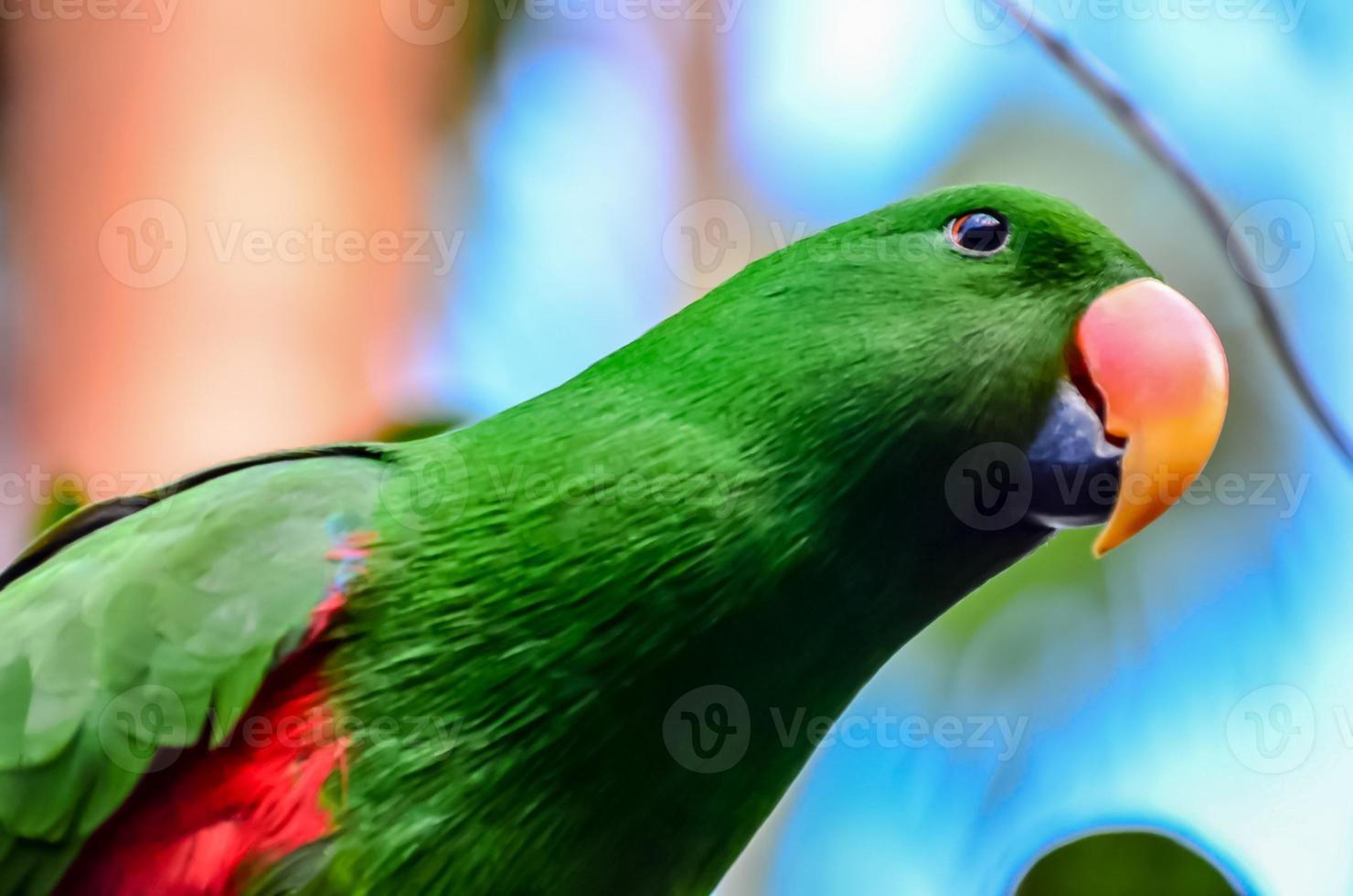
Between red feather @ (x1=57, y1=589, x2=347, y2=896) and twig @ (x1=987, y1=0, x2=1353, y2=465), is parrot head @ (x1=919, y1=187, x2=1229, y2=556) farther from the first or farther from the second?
twig @ (x1=987, y1=0, x2=1353, y2=465)

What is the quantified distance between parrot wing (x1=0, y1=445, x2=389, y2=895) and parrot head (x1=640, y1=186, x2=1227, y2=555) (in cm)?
29

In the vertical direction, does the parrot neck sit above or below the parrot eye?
below

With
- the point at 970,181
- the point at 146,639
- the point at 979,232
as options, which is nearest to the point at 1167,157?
the point at 970,181

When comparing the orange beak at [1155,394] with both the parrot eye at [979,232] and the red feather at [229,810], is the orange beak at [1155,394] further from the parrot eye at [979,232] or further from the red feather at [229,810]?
the red feather at [229,810]

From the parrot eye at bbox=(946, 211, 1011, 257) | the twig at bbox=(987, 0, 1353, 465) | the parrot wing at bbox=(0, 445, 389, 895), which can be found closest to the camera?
the parrot wing at bbox=(0, 445, 389, 895)

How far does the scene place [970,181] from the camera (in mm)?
1564

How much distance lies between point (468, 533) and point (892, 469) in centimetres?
29

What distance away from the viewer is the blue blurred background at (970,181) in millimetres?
1494

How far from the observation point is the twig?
147 centimetres

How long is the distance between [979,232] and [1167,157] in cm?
89

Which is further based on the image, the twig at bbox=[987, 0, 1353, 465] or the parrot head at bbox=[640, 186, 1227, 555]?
the twig at bbox=[987, 0, 1353, 465]

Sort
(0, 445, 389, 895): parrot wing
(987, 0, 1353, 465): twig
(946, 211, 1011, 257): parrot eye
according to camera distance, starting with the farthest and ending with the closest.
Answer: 1. (987, 0, 1353, 465): twig
2. (946, 211, 1011, 257): parrot eye
3. (0, 445, 389, 895): parrot wing

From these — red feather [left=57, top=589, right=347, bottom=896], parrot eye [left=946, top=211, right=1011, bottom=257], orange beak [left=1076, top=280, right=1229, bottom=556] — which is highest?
parrot eye [left=946, top=211, right=1011, bottom=257]

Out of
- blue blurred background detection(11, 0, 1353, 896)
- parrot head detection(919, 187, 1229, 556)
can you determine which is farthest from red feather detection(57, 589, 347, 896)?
blue blurred background detection(11, 0, 1353, 896)
